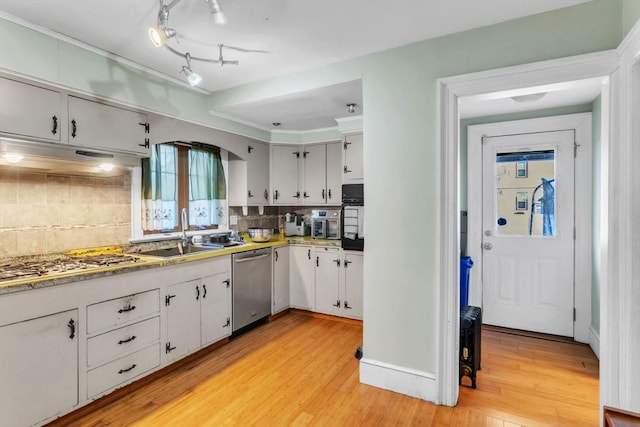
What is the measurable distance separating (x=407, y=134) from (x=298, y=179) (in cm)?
233

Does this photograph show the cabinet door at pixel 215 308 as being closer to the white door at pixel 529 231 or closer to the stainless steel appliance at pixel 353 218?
the stainless steel appliance at pixel 353 218

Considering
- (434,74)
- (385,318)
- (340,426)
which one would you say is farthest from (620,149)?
(340,426)

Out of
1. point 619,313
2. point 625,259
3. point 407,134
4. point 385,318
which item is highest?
point 407,134

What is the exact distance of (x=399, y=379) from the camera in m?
2.37

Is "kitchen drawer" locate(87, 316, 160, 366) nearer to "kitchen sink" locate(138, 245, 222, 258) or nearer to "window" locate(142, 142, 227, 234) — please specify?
"kitchen sink" locate(138, 245, 222, 258)

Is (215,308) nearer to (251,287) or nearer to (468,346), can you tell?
(251,287)

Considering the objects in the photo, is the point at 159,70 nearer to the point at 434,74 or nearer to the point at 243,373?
the point at 434,74

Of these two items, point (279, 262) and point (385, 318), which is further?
point (279, 262)

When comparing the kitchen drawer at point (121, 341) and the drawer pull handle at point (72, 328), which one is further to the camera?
the kitchen drawer at point (121, 341)

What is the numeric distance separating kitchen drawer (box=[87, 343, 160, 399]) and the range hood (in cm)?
142

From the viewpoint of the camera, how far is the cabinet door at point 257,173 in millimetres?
4047

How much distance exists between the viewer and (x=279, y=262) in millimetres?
3967

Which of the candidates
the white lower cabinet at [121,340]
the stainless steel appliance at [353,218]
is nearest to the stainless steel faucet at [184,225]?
the white lower cabinet at [121,340]

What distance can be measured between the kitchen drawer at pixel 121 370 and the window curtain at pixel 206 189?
1.50 m
